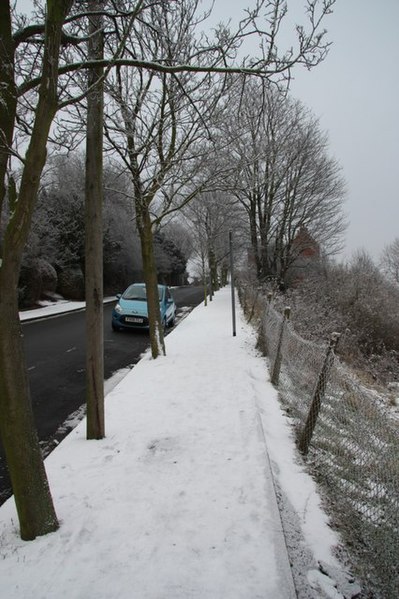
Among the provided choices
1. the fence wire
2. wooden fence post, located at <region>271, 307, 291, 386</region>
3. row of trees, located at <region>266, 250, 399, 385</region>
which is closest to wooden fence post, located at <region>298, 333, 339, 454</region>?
the fence wire

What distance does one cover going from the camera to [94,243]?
426cm

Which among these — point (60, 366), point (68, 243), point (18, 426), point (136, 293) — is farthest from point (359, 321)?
point (68, 243)

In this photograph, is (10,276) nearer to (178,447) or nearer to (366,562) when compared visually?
(178,447)

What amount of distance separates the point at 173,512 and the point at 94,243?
2.73 metres

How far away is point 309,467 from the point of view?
3.84 m

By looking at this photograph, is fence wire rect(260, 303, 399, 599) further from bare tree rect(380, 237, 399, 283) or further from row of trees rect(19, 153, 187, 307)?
bare tree rect(380, 237, 399, 283)

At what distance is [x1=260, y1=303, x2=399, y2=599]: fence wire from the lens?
2.50 metres

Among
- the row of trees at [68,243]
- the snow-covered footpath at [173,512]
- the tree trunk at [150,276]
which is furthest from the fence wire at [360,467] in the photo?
the row of trees at [68,243]

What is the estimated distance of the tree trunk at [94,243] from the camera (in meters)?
4.14

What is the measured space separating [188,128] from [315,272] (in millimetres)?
16233

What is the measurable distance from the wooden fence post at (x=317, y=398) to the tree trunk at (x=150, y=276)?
4.92 m

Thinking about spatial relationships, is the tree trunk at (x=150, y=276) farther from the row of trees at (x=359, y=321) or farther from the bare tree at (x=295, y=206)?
the bare tree at (x=295, y=206)

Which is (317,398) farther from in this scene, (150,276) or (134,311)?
(134,311)

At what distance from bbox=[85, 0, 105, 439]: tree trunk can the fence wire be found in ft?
7.55
